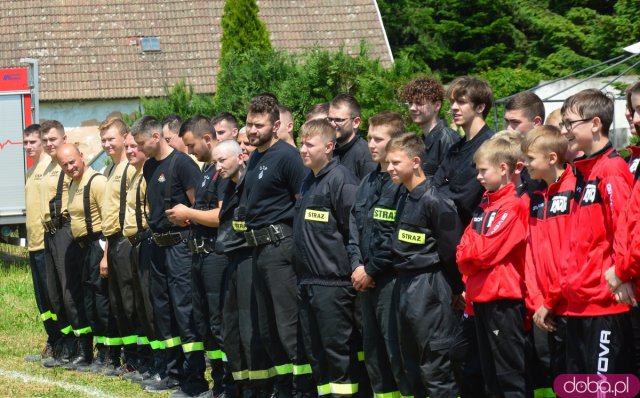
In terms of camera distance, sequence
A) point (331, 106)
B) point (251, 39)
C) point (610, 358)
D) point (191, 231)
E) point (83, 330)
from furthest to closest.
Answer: point (251, 39), point (83, 330), point (191, 231), point (331, 106), point (610, 358)

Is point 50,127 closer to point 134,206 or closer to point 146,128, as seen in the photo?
point 134,206

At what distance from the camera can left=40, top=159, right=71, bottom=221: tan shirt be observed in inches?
446

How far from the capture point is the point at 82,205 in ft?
35.8

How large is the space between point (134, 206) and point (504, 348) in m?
4.83

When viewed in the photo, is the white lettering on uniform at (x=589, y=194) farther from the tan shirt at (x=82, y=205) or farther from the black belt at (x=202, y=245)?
the tan shirt at (x=82, y=205)

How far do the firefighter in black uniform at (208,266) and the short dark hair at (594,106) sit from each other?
3671 millimetres

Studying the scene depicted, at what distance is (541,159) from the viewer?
6.22 meters

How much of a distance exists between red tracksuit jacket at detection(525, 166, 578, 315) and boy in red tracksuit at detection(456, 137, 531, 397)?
13 centimetres

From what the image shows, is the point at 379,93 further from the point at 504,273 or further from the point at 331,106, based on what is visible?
the point at 504,273

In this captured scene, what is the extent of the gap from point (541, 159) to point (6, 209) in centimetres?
1385

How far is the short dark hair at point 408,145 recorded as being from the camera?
6914 millimetres

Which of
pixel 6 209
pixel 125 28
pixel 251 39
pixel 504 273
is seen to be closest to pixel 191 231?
pixel 504 273

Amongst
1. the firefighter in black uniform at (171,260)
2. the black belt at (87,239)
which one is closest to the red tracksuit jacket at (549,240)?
the firefighter in black uniform at (171,260)

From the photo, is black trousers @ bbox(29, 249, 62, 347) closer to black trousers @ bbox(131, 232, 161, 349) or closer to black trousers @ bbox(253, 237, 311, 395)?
black trousers @ bbox(131, 232, 161, 349)
